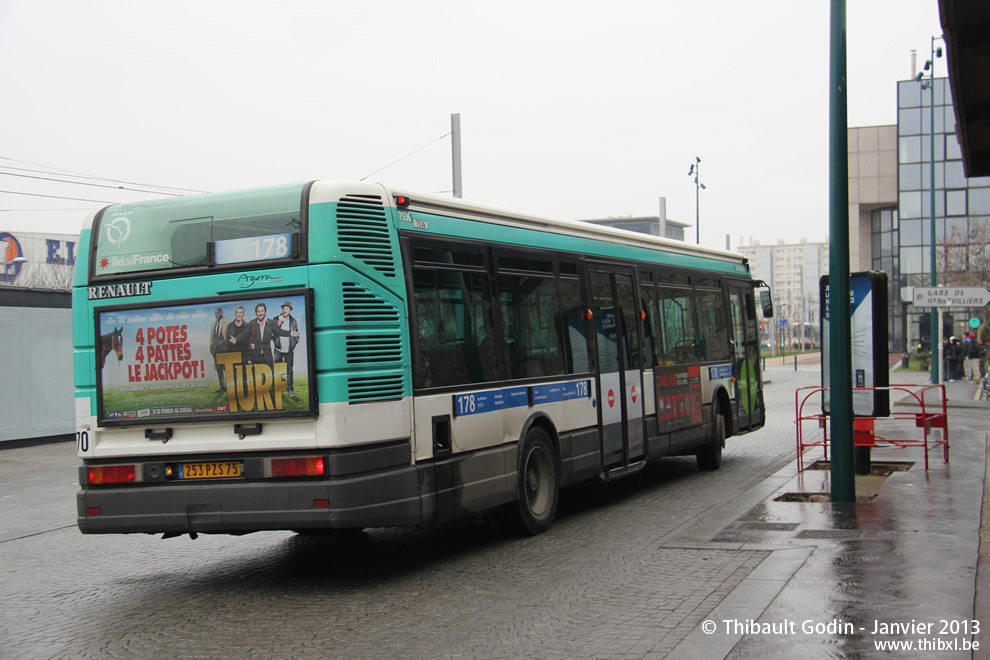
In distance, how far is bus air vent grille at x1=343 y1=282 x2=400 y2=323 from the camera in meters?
7.33

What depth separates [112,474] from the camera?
7.71 meters

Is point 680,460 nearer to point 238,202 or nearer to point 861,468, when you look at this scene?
point 861,468

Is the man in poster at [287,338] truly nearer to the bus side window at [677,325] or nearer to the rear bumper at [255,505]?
the rear bumper at [255,505]

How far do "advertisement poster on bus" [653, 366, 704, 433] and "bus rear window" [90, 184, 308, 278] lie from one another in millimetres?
6324

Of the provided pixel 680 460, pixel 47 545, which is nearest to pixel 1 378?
pixel 47 545

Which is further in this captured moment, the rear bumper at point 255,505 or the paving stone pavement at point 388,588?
the rear bumper at point 255,505

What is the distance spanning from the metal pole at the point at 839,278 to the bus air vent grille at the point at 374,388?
4.92 m

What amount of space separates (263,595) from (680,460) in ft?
32.3

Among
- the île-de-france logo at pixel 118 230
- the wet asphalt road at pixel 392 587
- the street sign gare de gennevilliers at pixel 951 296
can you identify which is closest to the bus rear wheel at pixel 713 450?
the wet asphalt road at pixel 392 587

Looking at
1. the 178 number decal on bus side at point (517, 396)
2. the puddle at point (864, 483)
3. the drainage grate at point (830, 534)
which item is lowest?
the puddle at point (864, 483)

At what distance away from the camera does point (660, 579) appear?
7.37 metres

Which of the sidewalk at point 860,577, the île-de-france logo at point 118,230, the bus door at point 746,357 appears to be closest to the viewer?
the sidewalk at point 860,577

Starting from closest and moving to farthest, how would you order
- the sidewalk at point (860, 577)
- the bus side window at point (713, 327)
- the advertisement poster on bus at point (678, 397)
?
the sidewalk at point (860, 577) → the advertisement poster on bus at point (678, 397) → the bus side window at point (713, 327)

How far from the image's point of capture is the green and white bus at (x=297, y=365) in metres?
7.25
